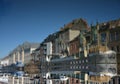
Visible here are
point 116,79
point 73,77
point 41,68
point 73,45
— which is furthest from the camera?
point 41,68

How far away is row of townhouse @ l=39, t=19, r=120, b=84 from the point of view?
24375 mm

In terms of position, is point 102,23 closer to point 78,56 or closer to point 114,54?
point 78,56

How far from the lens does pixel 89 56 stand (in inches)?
1030

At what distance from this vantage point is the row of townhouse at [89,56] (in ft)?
80.0

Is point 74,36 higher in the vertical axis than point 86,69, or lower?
higher

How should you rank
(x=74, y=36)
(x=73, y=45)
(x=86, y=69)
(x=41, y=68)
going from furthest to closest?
(x=41, y=68) → (x=74, y=36) → (x=73, y=45) → (x=86, y=69)

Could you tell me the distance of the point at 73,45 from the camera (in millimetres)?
36750

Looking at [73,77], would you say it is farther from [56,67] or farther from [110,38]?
[56,67]

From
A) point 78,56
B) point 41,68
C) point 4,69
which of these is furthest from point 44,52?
point 4,69

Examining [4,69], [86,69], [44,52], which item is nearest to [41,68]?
[44,52]

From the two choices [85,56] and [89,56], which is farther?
[85,56]

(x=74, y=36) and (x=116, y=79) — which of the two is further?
(x=74, y=36)

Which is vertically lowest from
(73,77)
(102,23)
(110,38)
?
(73,77)

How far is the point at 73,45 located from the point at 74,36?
2.72 meters
